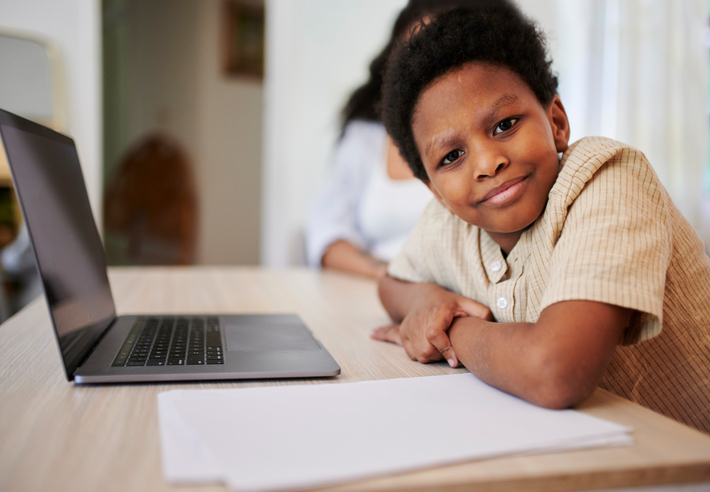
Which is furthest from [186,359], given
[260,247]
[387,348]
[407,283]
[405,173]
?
[260,247]

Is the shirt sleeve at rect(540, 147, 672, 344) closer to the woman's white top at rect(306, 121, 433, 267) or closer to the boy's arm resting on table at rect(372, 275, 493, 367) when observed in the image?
the boy's arm resting on table at rect(372, 275, 493, 367)

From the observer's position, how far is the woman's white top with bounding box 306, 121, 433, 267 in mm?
1646

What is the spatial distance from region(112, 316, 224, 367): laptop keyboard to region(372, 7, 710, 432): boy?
240 mm

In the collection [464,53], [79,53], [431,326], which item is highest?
[79,53]

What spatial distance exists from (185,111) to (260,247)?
90 cm

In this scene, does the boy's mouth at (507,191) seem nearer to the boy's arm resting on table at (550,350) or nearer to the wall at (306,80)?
the boy's arm resting on table at (550,350)

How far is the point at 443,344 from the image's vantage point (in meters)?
0.64

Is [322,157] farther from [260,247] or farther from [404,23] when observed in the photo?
[404,23]

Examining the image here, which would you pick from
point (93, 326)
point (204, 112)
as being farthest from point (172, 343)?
point (204, 112)

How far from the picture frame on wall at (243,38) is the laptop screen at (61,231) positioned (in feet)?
8.23

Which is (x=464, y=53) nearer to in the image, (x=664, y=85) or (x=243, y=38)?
(x=664, y=85)

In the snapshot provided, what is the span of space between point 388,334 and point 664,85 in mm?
1725

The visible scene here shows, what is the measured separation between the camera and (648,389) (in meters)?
0.68

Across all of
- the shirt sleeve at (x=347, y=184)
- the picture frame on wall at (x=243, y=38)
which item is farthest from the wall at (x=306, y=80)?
the shirt sleeve at (x=347, y=184)
